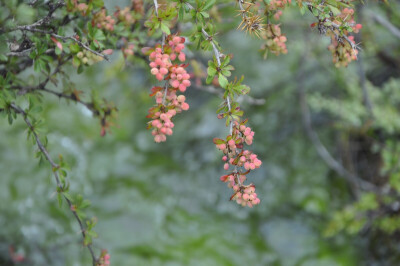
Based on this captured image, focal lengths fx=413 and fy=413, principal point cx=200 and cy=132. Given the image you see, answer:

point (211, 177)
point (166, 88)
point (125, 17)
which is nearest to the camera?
point (166, 88)

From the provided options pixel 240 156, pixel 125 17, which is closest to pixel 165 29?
pixel 240 156

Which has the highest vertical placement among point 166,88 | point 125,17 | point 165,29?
point 125,17

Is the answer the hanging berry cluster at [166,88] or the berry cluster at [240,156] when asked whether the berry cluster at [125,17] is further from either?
the berry cluster at [240,156]

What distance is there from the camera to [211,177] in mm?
4324

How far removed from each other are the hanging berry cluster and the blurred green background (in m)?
2.30

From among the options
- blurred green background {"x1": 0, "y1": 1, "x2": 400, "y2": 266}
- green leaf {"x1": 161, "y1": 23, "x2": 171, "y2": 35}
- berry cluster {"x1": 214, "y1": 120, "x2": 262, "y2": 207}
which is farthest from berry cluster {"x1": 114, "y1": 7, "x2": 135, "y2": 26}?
blurred green background {"x1": 0, "y1": 1, "x2": 400, "y2": 266}

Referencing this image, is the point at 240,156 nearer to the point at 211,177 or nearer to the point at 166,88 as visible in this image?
the point at 166,88

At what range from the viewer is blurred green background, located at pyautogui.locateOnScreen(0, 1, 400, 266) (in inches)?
138

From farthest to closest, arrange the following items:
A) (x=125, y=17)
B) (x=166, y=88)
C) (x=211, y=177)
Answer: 1. (x=211, y=177)
2. (x=125, y=17)
3. (x=166, y=88)

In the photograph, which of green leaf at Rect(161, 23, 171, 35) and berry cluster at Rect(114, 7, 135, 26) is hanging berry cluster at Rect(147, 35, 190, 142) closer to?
green leaf at Rect(161, 23, 171, 35)

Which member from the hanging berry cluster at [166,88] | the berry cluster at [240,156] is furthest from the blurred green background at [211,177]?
the hanging berry cluster at [166,88]

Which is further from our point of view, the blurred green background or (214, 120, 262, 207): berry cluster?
the blurred green background

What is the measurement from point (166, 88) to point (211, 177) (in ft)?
10.3

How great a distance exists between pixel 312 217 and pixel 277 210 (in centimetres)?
34
